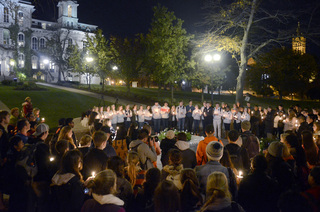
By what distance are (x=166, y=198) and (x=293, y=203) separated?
4.96 feet

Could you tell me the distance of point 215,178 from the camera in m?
3.24

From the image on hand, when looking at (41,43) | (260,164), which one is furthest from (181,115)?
(41,43)

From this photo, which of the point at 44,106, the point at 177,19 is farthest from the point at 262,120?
the point at 44,106

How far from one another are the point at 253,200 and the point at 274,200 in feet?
1.11

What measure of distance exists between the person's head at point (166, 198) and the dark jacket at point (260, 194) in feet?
4.62

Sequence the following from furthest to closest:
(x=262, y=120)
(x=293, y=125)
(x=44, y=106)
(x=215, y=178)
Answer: (x=44, y=106) → (x=262, y=120) → (x=293, y=125) → (x=215, y=178)

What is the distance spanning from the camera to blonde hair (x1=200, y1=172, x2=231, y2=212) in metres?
3.14

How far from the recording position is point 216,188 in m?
3.18

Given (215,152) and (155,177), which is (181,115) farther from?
(155,177)

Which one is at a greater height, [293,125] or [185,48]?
[185,48]

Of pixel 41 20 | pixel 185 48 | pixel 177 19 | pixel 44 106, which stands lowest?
pixel 44 106

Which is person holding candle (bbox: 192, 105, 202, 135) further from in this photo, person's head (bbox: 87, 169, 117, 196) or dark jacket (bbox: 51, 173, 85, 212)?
person's head (bbox: 87, 169, 117, 196)

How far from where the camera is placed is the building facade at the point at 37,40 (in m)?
63.4

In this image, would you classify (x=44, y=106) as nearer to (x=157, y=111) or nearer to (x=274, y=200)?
(x=157, y=111)
